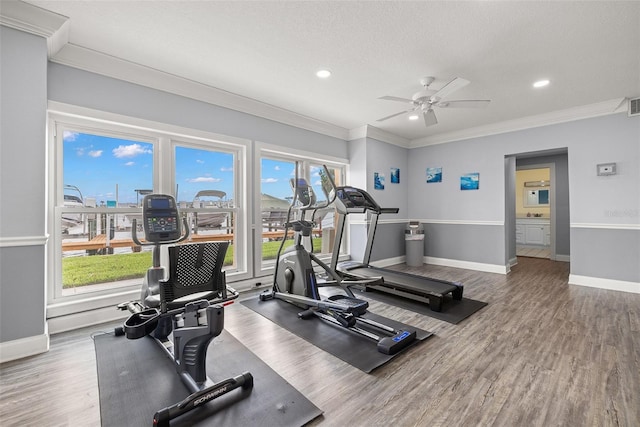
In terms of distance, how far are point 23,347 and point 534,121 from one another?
23.6ft

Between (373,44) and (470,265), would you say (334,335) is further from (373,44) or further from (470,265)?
(470,265)

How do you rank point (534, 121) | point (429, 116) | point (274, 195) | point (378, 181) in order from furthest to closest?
point (378, 181) → point (534, 121) → point (274, 195) → point (429, 116)

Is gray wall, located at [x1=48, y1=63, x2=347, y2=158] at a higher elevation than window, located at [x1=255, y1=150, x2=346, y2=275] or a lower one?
higher

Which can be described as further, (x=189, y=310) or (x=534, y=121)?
(x=534, y=121)

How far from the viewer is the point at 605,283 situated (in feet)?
14.1

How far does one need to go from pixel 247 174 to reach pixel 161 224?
187 cm

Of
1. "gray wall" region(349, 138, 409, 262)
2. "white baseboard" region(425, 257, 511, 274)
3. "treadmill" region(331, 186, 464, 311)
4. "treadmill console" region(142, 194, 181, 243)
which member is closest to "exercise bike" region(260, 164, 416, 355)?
"treadmill" region(331, 186, 464, 311)

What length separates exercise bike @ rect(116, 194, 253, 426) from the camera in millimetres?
1702

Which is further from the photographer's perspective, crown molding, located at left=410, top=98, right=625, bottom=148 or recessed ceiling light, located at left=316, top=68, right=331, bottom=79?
crown molding, located at left=410, top=98, right=625, bottom=148

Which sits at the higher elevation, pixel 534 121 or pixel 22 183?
pixel 534 121

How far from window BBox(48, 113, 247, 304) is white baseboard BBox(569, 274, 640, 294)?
5362mm

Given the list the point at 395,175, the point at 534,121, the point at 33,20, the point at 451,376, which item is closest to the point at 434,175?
the point at 395,175

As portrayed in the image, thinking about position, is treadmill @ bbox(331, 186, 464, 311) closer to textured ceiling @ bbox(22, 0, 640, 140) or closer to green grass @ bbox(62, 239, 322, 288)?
textured ceiling @ bbox(22, 0, 640, 140)

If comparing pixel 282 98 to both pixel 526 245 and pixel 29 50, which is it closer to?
pixel 29 50
